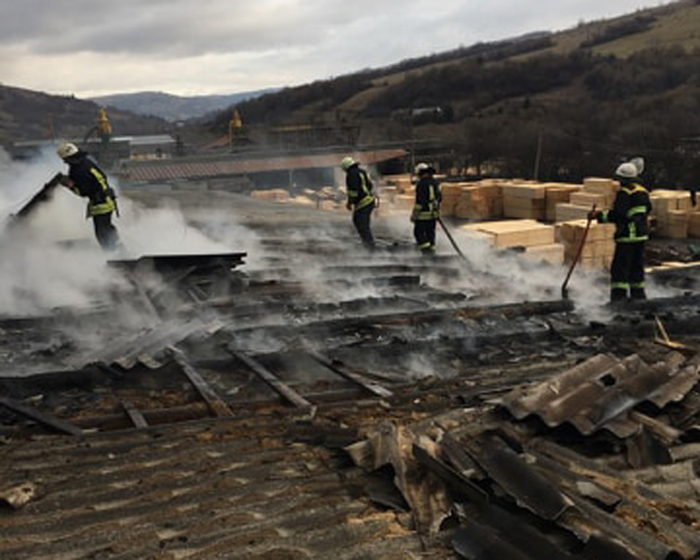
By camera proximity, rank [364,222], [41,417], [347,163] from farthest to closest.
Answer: [364,222], [347,163], [41,417]

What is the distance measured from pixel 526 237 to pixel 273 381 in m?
8.96

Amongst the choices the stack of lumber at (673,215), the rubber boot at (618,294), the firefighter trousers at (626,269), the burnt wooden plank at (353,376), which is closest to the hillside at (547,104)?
the stack of lumber at (673,215)

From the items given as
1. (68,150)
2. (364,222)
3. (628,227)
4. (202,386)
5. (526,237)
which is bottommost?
(526,237)

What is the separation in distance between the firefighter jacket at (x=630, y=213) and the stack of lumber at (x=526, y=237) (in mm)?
4138

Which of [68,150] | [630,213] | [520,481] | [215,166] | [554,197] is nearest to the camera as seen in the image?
[520,481]

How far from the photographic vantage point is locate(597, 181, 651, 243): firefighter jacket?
7.60m

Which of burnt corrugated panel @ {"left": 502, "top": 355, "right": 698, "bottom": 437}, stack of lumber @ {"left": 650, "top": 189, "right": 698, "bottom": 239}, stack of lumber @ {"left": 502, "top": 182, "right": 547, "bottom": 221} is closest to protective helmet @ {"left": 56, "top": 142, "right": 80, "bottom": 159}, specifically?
burnt corrugated panel @ {"left": 502, "top": 355, "right": 698, "bottom": 437}

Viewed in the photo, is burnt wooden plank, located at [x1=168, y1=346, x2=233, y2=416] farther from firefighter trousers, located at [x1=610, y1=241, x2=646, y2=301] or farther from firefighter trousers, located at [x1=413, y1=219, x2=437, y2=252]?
firefighter trousers, located at [x1=413, y1=219, x2=437, y2=252]

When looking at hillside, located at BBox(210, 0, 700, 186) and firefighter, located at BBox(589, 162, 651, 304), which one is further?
hillside, located at BBox(210, 0, 700, 186)

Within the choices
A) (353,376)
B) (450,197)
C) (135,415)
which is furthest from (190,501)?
(450,197)

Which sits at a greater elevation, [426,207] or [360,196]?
[360,196]

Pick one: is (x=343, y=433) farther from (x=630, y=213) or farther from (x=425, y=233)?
(x=425, y=233)

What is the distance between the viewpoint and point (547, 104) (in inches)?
2046

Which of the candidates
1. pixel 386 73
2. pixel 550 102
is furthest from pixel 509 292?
pixel 386 73
